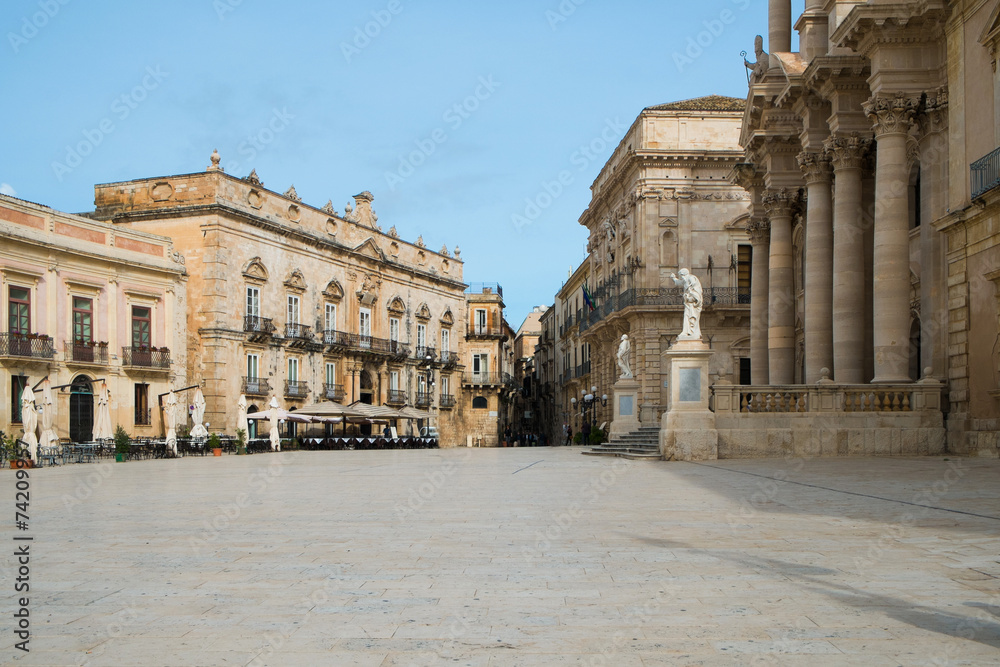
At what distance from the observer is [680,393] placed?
2141 cm

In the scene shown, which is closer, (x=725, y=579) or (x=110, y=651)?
(x=110, y=651)

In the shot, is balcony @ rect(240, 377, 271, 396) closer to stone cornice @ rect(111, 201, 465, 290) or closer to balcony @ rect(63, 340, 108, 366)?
stone cornice @ rect(111, 201, 465, 290)

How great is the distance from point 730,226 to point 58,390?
27.7m

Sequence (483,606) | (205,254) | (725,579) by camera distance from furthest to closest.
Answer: (205,254), (725,579), (483,606)

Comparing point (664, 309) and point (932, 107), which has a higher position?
point (932, 107)

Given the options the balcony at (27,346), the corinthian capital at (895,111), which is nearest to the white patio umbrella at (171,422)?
the balcony at (27,346)

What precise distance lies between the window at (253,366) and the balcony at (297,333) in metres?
2.63

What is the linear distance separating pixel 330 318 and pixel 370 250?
19.4 ft

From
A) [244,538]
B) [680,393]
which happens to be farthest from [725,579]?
[680,393]

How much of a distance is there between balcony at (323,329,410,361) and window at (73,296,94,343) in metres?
17.2

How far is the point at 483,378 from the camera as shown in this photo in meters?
73.1

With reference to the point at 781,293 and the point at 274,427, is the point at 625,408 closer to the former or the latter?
the point at 781,293

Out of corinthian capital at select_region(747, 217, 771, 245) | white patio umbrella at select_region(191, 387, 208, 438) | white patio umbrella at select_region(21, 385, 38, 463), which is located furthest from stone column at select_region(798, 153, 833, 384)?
white patio umbrella at select_region(191, 387, 208, 438)

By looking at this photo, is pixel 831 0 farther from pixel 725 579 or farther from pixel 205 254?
pixel 205 254
